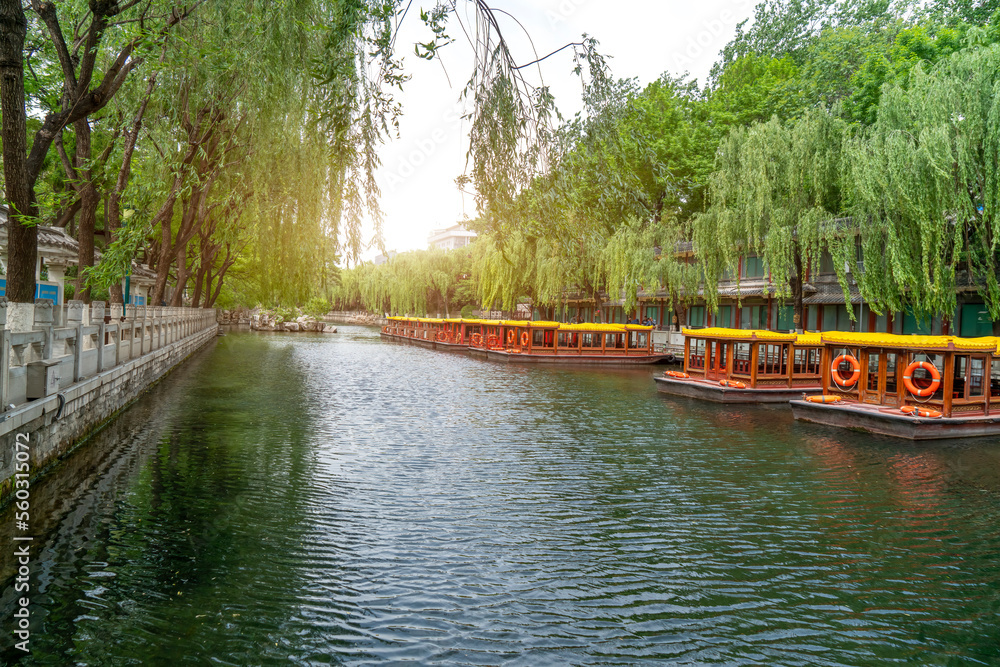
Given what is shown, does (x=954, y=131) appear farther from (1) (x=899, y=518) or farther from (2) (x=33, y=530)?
(2) (x=33, y=530)

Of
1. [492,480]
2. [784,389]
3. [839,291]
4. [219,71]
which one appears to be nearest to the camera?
[219,71]

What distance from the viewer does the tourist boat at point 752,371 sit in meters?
18.5

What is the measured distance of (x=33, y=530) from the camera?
6074 mm

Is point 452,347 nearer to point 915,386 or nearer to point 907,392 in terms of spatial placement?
point 907,392

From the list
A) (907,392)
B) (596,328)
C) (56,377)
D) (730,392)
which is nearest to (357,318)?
(596,328)

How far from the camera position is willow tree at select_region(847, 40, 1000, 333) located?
56.8 feet

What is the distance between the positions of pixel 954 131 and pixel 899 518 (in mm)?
14425

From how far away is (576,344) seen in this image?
109ft

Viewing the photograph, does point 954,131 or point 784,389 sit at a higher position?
point 954,131

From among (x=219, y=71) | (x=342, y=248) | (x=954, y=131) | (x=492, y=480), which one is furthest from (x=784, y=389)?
(x=219, y=71)

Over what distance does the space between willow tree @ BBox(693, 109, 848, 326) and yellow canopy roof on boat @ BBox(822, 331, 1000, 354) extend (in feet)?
24.3

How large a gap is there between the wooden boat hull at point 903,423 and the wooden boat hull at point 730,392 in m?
3.50

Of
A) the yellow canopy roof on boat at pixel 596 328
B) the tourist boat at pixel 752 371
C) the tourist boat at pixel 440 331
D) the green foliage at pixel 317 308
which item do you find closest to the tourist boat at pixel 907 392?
the tourist boat at pixel 752 371

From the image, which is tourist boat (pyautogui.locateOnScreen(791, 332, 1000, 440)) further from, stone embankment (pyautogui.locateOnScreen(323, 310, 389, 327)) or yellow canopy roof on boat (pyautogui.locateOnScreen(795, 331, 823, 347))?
stone embankment (pyautogui.locateOnScreen(323, 310, 389, 327))
